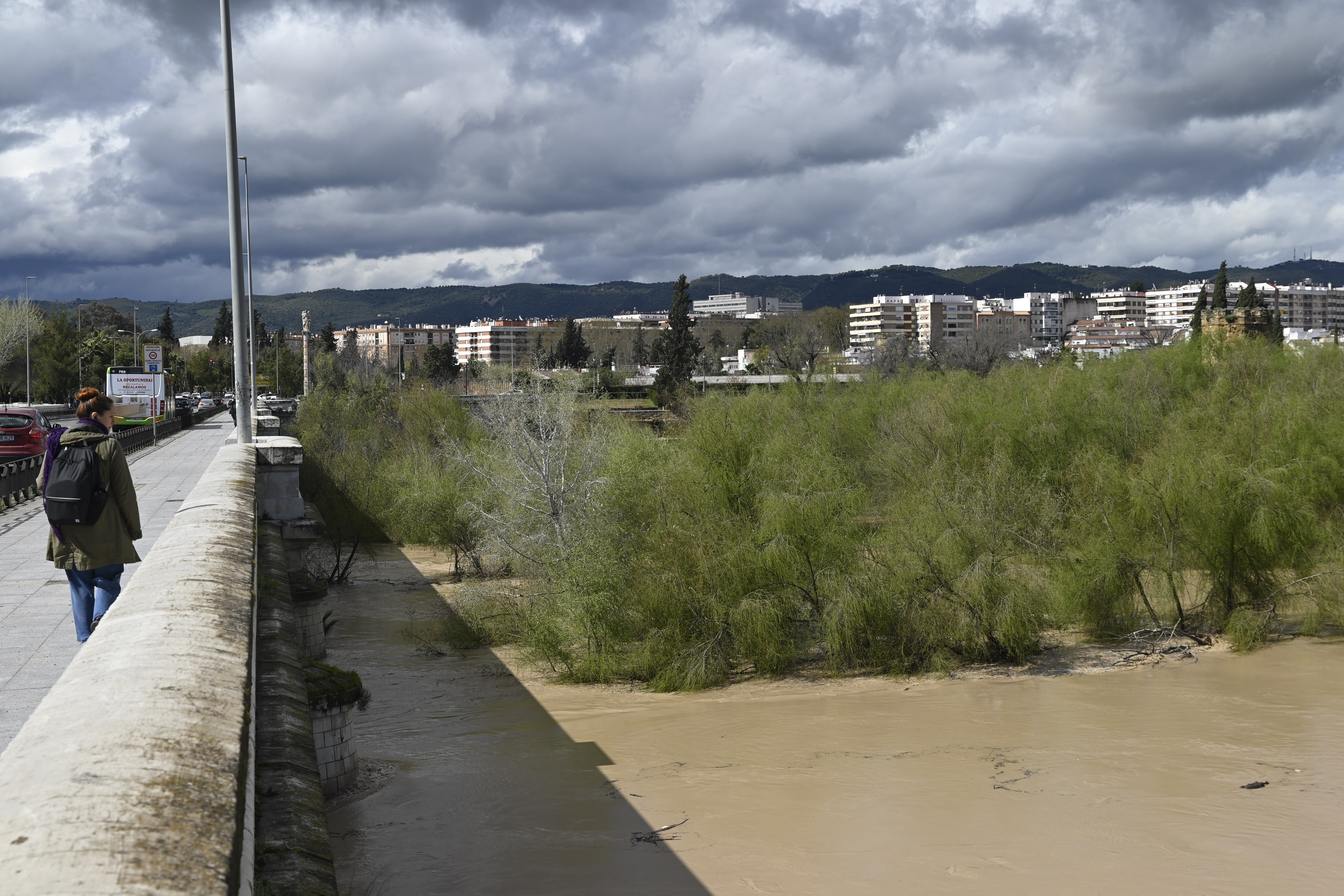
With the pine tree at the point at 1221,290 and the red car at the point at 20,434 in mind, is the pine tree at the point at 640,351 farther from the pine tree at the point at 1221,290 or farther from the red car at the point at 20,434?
the red car at the point at 20,434

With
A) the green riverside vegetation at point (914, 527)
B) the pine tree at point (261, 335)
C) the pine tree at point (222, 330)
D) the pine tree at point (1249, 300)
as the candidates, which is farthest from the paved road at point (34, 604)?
the pine tree at point (222, 330)

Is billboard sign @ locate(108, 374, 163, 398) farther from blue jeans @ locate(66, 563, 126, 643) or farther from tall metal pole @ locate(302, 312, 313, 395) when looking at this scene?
tall metal pole @ locate(302, 312, 313, 395)

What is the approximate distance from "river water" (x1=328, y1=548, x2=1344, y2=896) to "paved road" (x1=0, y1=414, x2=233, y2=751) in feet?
10.4

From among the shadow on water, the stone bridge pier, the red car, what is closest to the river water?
the shadow on water

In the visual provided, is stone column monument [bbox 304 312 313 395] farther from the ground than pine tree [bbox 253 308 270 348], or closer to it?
closer to it

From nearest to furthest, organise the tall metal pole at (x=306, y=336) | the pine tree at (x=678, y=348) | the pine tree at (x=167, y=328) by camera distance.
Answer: the tall metal pole at (x=306, y=336) < the pine tree at (x=678, y=348) < the pine tree at (x=167, y=328)

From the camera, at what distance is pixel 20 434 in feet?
83.6

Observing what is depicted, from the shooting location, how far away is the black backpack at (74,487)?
721 cm

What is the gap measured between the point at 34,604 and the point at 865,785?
29.3ft

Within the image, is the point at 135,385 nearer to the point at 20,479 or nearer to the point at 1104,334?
the point at 20,479

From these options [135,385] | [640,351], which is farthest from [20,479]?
[640,351]

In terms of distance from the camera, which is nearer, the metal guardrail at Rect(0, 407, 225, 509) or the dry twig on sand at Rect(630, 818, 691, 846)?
the dry twig on sand at Rect(630, 818, 691, 846)

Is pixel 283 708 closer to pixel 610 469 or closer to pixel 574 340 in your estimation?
pixel 610 469

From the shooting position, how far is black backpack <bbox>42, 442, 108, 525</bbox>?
7.21 metres
